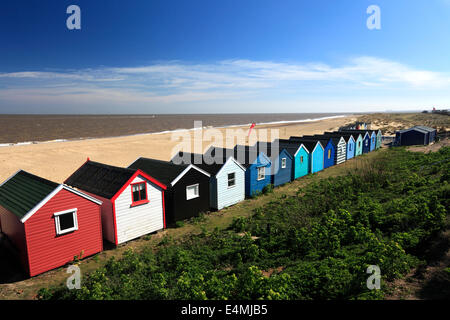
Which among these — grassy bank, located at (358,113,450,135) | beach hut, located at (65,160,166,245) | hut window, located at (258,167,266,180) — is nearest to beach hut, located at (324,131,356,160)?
hut window, located at (258,167,266,180)

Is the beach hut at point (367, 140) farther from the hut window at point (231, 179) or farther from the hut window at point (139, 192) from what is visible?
the hut window at point (139, 192)

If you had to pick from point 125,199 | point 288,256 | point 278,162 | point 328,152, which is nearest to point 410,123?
point 328,152

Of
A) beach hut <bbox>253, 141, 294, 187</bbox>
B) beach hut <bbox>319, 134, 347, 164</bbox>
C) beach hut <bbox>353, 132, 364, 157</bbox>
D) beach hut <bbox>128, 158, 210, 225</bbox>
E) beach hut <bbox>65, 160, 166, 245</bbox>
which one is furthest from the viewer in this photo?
beach hut <bbox>353, 132, 364, 157</bbox>

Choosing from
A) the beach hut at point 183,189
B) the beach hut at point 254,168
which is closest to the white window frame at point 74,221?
the beach hut at point 183,189

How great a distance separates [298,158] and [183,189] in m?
14.6

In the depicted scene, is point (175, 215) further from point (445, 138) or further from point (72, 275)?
point (445, 138)

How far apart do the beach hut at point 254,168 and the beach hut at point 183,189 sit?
15.0 feet

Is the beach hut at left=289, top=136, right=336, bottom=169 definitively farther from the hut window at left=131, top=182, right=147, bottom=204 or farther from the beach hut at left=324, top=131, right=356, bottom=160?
the hut window at left=131, top=182, right=147, bottom=204

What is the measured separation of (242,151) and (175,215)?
896cm

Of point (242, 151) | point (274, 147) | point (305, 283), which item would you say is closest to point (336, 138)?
point (274, 147)

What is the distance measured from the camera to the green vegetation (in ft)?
27.1

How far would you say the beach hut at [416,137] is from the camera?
44719 millimetres

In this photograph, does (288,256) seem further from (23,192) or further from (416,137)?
(416,137)

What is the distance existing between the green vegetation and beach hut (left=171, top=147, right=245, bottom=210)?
272 centimetres
